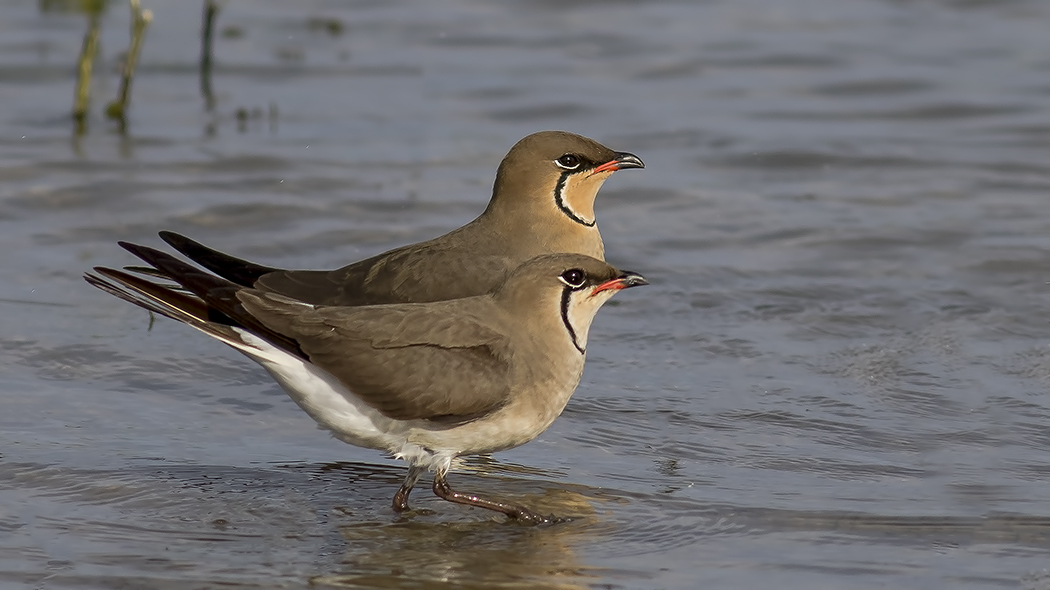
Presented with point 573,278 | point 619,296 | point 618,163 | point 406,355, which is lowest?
point 619,296

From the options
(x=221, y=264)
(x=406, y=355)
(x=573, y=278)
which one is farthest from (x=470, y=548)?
(x=221, y=264)

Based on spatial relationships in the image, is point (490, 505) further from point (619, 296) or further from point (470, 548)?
point (619, 296)

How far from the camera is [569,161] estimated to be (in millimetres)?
7816

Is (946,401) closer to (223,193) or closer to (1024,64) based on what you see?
(223,193)

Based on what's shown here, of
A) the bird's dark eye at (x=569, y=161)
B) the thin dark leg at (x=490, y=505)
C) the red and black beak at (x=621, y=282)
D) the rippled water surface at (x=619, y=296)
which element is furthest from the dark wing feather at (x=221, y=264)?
the red and black beak at (x=621, y=282)

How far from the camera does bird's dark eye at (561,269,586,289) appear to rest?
636 centimetres

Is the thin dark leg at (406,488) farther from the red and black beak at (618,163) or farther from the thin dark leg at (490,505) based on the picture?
the red and black beak at (618,163)

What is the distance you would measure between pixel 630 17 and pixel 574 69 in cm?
161

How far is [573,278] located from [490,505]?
935 millimetres

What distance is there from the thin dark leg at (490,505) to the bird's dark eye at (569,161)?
2047mm

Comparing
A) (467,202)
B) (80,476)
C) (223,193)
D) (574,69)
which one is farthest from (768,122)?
(80,476)

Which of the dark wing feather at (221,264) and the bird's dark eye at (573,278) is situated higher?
the bird's dark eye at (573,278)

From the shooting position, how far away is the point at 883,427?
23.9 feet

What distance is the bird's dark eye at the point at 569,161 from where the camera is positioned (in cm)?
780
